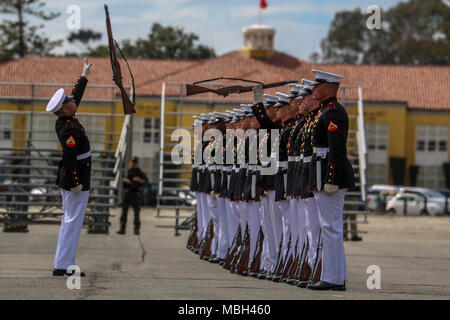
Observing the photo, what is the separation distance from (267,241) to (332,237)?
192 centimetres

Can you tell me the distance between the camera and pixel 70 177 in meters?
11.9

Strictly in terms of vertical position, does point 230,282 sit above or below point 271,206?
below

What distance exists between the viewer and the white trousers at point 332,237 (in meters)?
10.6

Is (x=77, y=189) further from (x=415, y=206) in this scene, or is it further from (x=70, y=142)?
(x=415, y=206)

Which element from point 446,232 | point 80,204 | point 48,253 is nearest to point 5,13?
point 446,232

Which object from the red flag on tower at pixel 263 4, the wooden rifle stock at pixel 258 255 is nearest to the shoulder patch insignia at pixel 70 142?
the wooden rifle stock at pixel 258 255

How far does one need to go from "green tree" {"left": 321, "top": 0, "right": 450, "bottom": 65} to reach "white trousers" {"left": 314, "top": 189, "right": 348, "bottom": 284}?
8295 centimetres

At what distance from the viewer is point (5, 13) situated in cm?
6531

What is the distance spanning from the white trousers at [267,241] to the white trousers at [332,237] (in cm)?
166

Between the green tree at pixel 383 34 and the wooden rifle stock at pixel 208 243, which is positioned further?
the green tree at pixel 383 34

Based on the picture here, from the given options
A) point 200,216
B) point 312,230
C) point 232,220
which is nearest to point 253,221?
point 232,220

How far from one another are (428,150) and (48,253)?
56048 mm

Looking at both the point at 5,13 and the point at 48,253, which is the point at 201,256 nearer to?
the point at 48,253

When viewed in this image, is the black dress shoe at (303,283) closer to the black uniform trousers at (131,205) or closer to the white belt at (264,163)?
the white belt at (264,163)
